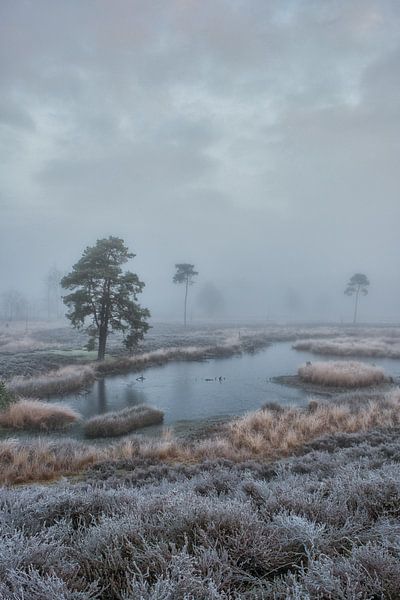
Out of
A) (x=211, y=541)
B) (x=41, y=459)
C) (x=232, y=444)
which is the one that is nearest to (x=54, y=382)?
(x=41, y=459)

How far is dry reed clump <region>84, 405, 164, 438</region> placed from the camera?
14.1 m

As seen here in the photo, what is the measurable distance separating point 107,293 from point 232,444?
61.7ft

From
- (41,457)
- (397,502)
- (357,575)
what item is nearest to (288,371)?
(41,457)

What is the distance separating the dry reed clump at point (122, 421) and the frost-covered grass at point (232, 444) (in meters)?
1.73

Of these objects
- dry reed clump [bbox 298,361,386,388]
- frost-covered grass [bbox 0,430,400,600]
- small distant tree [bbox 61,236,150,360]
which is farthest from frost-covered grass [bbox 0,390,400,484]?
small distant tree [bbox 61,236,150,360]

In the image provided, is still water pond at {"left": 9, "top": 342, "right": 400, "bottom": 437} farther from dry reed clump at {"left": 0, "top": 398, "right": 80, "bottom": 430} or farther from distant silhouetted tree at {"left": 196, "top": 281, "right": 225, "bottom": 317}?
distant silhouetted tree at {"left": 196, "top": 281, "right": 225, "bottom": 317}

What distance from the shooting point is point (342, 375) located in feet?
78.2

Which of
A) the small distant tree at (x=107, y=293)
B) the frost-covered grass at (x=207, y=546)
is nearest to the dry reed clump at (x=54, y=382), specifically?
the small distant tree at (x=107, y=293)

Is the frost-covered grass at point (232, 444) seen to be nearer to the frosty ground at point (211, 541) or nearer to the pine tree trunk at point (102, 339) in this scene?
the frosty ground at point (211, 541)

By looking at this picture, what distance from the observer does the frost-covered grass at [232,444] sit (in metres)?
9.93

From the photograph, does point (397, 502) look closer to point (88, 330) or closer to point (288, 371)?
point (288, 371)

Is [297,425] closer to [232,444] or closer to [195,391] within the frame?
[232,444]

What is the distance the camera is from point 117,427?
14.3m

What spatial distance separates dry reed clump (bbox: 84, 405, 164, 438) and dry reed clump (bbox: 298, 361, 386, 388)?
12853 mm
